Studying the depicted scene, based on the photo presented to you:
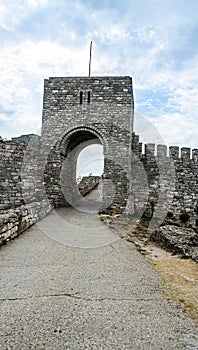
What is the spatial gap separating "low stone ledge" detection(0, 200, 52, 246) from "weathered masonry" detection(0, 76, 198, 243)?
12.8 ft

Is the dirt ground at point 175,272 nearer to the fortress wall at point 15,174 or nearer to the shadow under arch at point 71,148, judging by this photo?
the fortress wall at point 15,174

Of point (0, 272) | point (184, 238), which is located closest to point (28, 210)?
point (0, 272)

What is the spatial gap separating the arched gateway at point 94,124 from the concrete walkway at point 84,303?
726 cm

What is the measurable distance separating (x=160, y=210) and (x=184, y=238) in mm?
6437

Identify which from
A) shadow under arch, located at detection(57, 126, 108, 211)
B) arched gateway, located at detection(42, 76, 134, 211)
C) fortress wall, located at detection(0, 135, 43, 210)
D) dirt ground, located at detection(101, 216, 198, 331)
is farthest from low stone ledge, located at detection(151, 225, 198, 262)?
shadow under arch, located at detection(57, 126, 108, 211)

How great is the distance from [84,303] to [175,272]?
217cm

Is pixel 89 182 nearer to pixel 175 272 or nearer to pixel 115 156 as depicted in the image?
pixel 115 156

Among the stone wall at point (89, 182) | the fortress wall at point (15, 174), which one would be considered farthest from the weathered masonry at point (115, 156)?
the stone wall at point (89, 182)

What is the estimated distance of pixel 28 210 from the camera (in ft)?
27.2

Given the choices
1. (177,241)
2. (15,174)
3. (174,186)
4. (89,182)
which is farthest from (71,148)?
(89,182)

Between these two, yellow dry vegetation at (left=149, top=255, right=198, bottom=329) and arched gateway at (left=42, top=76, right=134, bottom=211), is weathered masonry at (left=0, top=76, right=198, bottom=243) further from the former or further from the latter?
yellow dry vegetation at (left=149, top=255, right=198, bottom=329)

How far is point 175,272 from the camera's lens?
16.3 feet

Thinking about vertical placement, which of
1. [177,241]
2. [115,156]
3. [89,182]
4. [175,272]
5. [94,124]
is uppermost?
[94,124]

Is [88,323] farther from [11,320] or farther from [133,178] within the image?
[133,178]
